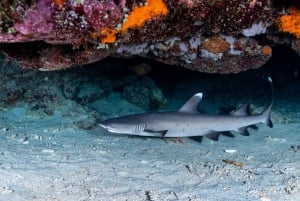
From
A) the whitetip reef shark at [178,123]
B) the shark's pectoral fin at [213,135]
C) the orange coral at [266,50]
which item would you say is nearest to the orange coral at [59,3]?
the whitetip reef shark at [178,123]

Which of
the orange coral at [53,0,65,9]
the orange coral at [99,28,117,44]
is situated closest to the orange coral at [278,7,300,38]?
the orange coral at [99,28,117,44]

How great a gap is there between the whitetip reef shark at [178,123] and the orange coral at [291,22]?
5.57 ft

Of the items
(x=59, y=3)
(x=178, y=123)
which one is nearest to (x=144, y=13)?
(x=59, y=3)

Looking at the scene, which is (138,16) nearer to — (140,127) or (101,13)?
(101,13)

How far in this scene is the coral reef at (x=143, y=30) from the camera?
11.6 feet

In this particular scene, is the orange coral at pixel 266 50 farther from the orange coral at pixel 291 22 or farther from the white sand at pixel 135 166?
the white sand at pixel 135 166

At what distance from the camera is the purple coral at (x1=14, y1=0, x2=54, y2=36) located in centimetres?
345

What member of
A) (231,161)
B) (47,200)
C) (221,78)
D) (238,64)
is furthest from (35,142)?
(221,78)

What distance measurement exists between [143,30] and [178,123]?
6.42 feet

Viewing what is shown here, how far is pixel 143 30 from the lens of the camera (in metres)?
4.34

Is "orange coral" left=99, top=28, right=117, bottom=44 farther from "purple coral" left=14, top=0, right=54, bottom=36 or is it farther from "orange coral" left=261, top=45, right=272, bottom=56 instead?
"orange coral" left=261, top=45, right=272, bottom=56

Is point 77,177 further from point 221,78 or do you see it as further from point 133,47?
point 221,78

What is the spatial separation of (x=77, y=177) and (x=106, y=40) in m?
1.68

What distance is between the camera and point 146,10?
3947mm
